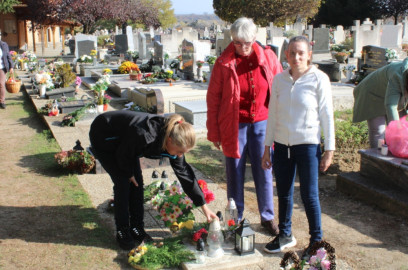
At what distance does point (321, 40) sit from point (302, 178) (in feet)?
51.3

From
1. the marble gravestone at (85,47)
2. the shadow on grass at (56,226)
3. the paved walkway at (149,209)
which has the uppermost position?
the marble gravestone at (85,47)

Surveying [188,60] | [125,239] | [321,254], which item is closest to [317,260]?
[321,254]

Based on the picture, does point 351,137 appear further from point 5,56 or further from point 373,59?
point 5,56

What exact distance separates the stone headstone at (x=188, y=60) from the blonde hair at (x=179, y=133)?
398 inches

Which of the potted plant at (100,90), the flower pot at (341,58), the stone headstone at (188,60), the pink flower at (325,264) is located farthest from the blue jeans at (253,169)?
the flower pot at (341,58)

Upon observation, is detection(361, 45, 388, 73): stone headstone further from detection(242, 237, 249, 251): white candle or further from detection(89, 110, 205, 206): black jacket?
detection(89, 110, 205, 206): black jacket

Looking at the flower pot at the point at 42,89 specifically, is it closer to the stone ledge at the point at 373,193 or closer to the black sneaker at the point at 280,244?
the stone ledge at the point at 373,193

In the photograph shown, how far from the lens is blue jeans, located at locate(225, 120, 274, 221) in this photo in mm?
3781

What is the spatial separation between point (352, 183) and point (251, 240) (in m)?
1.92

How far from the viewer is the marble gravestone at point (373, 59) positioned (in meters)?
11.7

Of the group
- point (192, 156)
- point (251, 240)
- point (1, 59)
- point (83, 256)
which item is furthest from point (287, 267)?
point (1, 59)

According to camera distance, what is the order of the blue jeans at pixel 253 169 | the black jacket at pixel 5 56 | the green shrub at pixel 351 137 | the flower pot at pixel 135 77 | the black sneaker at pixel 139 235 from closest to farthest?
the black sneaker at pixel 139 235 → the blue jeans at pixel 253 169 → the green shrub at pixel 351 137 → the black jacket at pixel 5 56 → the flower pot at pixel 135 77

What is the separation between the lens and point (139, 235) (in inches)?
144

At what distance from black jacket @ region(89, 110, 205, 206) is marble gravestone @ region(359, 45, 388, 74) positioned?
388 inches
